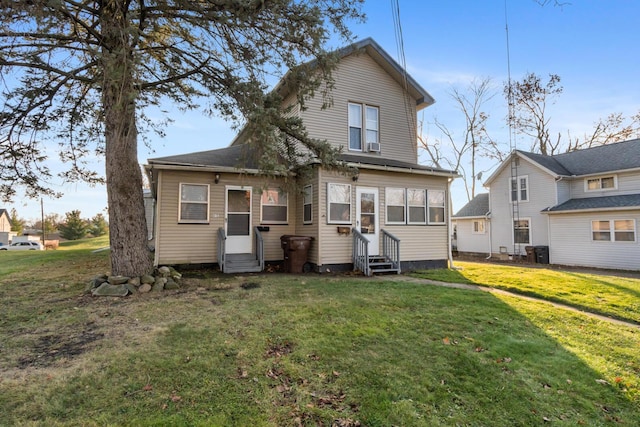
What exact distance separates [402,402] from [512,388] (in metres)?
1.26

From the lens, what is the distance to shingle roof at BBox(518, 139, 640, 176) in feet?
49.9

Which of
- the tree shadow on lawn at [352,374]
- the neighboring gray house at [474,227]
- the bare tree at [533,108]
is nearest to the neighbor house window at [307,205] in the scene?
the tree shadow on lawn at [352,374]

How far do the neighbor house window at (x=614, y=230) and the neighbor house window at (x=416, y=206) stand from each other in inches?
382

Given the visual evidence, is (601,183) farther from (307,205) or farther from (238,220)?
Result: (238,220)

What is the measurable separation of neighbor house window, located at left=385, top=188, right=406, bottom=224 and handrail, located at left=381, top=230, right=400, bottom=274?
1.88 feet

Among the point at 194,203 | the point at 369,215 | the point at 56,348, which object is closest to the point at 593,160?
the point at 369,215

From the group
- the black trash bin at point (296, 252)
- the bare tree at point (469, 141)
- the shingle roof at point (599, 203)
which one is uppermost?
the bare tree at point (469, 141)

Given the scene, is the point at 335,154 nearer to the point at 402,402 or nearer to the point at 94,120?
the point at 402,402

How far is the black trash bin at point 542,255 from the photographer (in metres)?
16.5

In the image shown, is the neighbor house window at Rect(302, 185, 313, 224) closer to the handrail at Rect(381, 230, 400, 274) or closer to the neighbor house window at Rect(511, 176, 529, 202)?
the handrail at Rect(381, 230, 400, 274)

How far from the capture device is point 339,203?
976 cm

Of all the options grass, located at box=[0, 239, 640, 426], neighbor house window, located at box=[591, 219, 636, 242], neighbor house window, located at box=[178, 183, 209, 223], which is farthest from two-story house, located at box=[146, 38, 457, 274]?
neighbor house window, located at box=[591, 219, 636, 242]

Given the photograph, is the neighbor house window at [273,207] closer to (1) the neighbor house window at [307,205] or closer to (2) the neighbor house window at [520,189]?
(1) the neighbor house window at [307,205]

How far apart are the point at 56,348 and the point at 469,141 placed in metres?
29.3
